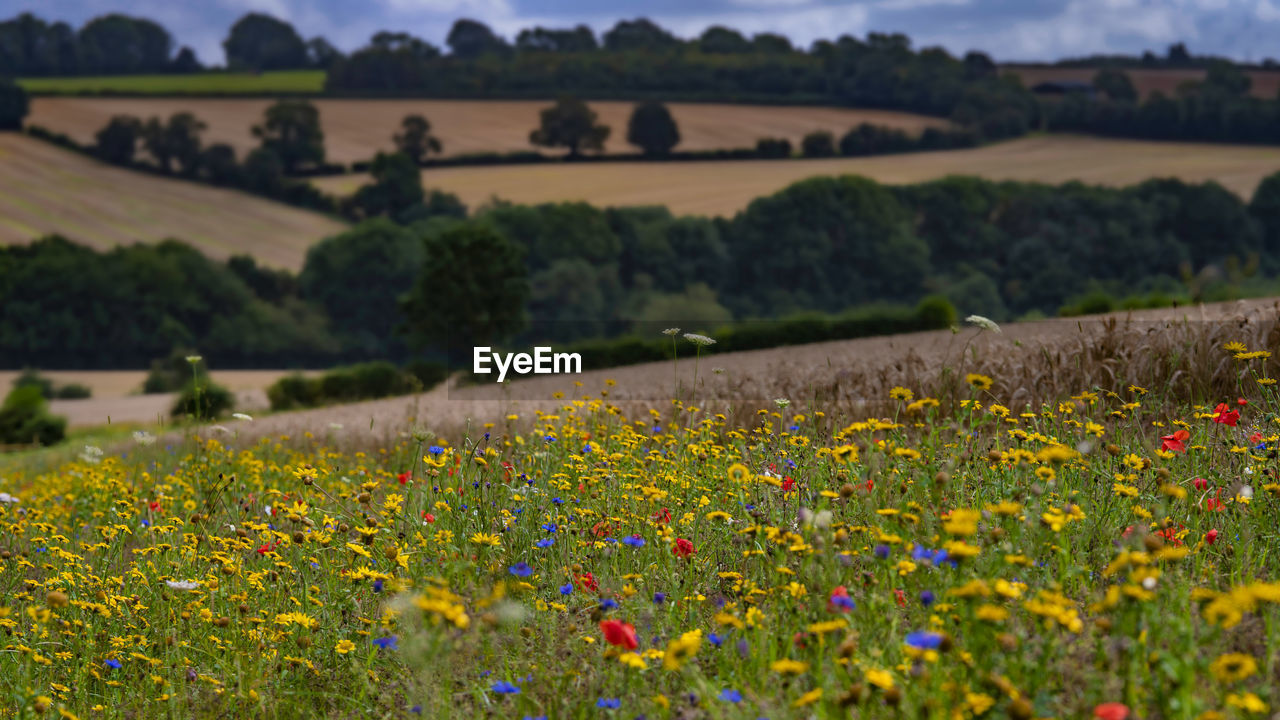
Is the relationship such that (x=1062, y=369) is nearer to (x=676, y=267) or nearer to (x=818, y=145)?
(x=676, y=267)

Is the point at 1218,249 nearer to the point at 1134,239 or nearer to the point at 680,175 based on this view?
the point at 1134,239

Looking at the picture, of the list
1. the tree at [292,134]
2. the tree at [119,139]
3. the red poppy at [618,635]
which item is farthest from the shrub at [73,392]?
the red poppy at [618,635]

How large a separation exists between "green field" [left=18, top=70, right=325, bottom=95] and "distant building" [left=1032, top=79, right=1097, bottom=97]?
5904 centimetres

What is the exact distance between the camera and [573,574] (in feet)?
13.4

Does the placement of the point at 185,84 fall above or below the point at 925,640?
above

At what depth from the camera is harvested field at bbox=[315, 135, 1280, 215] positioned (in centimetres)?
6738

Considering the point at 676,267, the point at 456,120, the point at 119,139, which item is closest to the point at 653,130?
the point at 676,267

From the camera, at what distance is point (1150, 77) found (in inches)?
2982

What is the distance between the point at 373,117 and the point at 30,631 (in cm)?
7349

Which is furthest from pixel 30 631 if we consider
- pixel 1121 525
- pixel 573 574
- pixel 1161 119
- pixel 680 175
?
pixel 1161 119

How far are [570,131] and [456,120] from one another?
881cm

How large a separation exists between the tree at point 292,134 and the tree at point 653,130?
22.9 m

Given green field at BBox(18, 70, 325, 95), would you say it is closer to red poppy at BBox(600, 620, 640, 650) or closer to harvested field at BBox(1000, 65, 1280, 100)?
harvested field at BBox(1000, 65, 1280, 100)

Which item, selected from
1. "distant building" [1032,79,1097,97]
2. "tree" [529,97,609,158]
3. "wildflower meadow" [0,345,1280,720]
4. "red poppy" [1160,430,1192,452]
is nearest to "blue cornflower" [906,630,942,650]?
"wildflower meadow" [0,345,1280,720]
